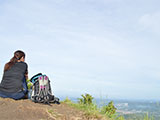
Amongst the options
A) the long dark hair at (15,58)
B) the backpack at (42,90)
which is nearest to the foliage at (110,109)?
the backpack at (42,90)

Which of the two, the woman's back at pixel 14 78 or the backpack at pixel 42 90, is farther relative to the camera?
the woman's back at pixel 14 78

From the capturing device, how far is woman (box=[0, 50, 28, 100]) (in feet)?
20.0

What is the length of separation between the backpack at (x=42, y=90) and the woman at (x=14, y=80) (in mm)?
326

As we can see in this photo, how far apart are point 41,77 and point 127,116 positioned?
9.22 feet

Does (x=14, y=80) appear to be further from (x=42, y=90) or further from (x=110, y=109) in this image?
(x=110, y=109)

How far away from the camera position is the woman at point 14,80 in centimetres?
611

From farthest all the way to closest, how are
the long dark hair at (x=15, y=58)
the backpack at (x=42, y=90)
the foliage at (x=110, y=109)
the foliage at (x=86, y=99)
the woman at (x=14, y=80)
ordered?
the foliage at (x=86, y=99), the long dark hair at (x=15, y=58), the woman at (x=14, y=80), the backpack at (x=42, y=90), the foliage at (x=110, y=109)

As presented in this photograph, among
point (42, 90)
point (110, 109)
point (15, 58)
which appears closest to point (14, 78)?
point (15, 58)

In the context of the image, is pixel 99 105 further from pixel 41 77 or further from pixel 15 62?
pixel 15 62

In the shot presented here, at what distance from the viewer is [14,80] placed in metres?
6.14

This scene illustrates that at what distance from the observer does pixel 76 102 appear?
683 centimetres

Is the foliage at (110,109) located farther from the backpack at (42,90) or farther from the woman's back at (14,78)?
the woman's back at (14,78)

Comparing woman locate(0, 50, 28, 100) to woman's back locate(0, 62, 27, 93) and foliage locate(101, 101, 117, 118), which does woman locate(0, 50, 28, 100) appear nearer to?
woman's back locate(0, 62, 27, 93)

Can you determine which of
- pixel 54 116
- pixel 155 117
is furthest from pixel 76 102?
pixel 155 117
